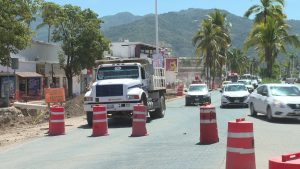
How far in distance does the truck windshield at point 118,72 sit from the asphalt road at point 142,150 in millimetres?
4466

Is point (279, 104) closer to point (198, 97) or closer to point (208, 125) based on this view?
point (208, 125)

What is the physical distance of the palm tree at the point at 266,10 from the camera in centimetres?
5381

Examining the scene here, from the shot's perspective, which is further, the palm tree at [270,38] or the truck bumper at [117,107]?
the palm tree at [270,38]

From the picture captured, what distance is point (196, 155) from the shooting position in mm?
11742

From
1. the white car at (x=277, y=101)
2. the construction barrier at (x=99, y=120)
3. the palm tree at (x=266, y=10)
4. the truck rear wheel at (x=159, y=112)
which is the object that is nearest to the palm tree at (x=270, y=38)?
the palm tree at (x=266, y=10)

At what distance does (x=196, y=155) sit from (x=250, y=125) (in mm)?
3123

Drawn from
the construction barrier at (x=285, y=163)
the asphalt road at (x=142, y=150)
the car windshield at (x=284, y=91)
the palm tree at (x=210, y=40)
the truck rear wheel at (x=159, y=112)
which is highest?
the palm tree at (x=210, y=40)

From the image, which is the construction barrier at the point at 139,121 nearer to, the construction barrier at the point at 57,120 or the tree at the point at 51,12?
the construction barrier at the point at 57,120

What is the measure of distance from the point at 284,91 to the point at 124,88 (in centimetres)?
680

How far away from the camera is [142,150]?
42.9 feet

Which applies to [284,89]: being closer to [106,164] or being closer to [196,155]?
[196,155]

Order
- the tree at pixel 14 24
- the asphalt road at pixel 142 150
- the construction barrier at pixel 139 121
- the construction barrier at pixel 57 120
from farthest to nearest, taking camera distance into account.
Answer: the tree at pixel 14 24 < the construction barrier at pixel 57 120 < the construction barrier at pixel 139 121 < the asphalt road at pixel 142 150

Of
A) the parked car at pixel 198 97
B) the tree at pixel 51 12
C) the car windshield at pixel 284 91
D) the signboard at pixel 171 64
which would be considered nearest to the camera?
the car windshield at pixel 284 91

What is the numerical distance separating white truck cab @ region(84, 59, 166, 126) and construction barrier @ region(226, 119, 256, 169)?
12.8 meters
